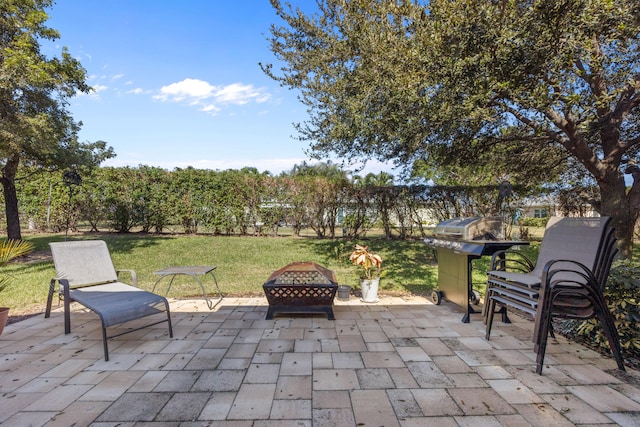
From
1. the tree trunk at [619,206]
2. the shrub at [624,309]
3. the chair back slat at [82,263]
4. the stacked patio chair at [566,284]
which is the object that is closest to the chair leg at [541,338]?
the stacked patio chair at [566,284]

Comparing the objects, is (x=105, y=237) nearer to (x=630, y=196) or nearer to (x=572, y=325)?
(x=572, y=325)

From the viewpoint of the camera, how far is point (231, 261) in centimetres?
742

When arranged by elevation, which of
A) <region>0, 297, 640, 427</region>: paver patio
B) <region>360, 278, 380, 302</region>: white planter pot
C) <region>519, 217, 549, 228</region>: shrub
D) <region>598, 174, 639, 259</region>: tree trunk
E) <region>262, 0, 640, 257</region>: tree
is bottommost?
<region>0, 297, 640, 427</region>: paver patio

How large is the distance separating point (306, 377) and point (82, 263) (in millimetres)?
3298

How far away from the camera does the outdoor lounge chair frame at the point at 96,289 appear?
296cm

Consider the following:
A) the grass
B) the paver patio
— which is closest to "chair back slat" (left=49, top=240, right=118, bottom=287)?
the paver patio

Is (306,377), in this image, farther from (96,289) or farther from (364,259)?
(96,289)

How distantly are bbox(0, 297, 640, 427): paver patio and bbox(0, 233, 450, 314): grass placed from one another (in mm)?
1659

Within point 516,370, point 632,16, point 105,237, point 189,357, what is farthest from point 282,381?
point 105,237

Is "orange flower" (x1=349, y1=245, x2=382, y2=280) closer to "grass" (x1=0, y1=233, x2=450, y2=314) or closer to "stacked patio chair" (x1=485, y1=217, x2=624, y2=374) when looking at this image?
"grass" (x1=0, y1=233, x2=450, y2=314)

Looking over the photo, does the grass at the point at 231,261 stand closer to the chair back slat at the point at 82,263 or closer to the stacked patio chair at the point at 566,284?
the chair back slat at the point at 82,263

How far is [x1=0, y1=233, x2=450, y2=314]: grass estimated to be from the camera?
5.22 metres

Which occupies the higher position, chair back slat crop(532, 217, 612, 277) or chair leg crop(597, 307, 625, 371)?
chair back slat crop(532, 217, 612, 277)

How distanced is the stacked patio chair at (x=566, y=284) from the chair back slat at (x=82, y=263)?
15.2ft
